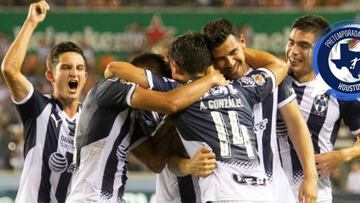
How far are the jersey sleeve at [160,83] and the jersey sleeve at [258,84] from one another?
0.44m

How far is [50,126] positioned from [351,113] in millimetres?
2319

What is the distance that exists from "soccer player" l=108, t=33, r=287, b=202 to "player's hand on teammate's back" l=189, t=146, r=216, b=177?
0.12 ft

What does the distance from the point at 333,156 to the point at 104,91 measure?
199cm

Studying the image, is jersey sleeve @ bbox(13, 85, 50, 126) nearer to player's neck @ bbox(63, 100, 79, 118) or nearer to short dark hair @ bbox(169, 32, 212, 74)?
player's neck @ bbox(63, 100, 79, 118)

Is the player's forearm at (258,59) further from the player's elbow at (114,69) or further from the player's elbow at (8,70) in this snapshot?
the player's elbow at (8,70)

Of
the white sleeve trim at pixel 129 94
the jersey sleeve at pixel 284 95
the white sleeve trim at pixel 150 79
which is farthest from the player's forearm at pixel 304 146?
the white sleeve trim at pixel 129 94

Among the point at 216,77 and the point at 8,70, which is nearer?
the point at 216,77

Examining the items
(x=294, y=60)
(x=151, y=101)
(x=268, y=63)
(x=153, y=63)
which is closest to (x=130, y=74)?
(x=151, y=101)

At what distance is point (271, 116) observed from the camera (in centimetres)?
638

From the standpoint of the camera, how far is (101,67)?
1833cm

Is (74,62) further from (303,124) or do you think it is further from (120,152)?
(303,124)

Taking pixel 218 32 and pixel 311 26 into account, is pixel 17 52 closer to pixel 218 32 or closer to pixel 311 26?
pixel 218 32

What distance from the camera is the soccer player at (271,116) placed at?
591 centimetres

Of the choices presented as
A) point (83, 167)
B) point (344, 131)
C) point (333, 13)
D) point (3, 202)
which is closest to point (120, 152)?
point (83, 167)
